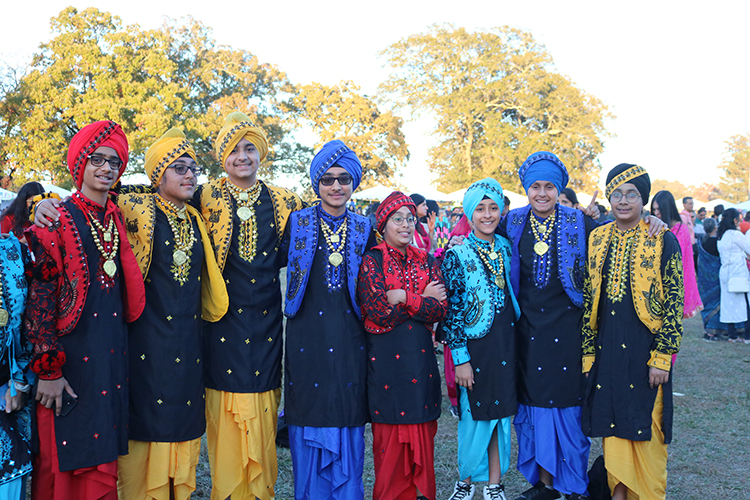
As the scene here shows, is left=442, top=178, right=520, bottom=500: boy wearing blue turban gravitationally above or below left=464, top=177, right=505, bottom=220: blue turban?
below

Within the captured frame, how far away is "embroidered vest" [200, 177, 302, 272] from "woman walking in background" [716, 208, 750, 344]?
7.68 meters

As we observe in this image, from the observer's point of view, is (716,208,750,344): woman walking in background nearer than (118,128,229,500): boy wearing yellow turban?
No

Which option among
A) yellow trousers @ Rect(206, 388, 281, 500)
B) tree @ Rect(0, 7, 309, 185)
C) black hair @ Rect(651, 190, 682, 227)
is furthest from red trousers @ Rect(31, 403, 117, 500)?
tree @ Rect(0, 7, 309, 185)

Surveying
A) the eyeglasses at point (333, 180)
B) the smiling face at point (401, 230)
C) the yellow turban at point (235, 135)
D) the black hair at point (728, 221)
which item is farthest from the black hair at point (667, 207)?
the yellow turban at point (235, 135)

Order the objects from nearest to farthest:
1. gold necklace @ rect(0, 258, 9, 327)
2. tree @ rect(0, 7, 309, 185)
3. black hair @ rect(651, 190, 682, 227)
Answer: gold necklace @ rect(0, 258, 9, 327) < black hair @ rect(651, 190, 682, 227) < tree @ rect(0, 7, 309, 185)

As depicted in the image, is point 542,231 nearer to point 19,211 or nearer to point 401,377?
point 401,377

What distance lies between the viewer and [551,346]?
333 cm

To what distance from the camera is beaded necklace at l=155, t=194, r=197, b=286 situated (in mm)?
3027

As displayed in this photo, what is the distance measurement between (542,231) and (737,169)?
63.2 meters

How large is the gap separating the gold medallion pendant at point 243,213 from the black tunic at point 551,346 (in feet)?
5.50

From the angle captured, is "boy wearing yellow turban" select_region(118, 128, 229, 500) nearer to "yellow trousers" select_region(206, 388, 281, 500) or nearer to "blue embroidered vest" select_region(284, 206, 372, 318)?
"yellow trousers" select_region(206, 388, 281, 500)

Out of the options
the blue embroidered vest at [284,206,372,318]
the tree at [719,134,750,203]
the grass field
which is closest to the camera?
the blue embroidered vest at [284,206,372,318]

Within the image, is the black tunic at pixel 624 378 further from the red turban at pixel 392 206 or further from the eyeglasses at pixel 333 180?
the eyeglasses at pixel 333 180

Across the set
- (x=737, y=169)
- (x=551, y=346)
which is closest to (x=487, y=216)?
(x=551, y=346)
